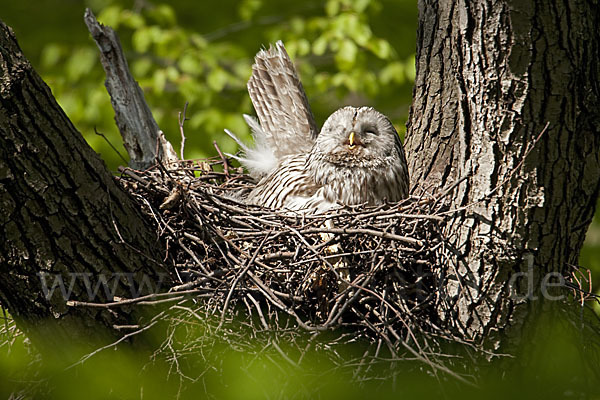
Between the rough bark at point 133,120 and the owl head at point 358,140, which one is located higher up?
the rough bark at point 133,120

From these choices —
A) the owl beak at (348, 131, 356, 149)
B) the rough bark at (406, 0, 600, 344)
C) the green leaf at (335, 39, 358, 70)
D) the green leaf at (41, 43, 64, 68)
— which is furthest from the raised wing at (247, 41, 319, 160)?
the green leaf at (41, 43, 64, 68)

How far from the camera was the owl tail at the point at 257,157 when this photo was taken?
4.13m

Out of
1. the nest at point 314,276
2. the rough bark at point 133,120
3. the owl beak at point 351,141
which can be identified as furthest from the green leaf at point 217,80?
the nest at point 314,276

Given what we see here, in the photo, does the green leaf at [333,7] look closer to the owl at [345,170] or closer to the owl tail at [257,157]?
the owl tail at [257,157]

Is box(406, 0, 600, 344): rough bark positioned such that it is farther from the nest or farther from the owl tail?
the owl tail

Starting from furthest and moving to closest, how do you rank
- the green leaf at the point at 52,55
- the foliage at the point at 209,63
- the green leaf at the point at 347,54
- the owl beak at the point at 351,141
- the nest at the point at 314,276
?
the green leaf at the point at 52,55
the foliage at the point at 209,63
the green leaf at the point at 347,54
the owl beak at the point at 351,141
the nest at the point at 314,276

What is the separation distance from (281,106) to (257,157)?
0.39 metres

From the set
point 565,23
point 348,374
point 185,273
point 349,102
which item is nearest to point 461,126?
point 565,23

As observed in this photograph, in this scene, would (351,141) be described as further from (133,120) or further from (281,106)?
(133,120)

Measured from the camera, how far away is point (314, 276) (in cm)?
260

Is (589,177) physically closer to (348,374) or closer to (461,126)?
(461,126)

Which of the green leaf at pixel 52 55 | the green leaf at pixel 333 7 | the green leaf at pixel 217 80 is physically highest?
the green leaf at pixel 52 55

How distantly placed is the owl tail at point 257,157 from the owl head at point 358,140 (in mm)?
832

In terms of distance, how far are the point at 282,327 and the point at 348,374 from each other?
350 mm
